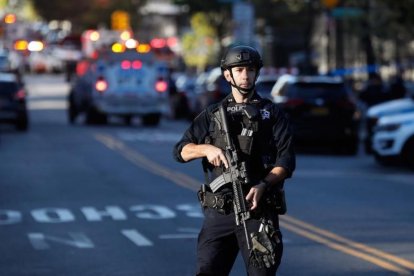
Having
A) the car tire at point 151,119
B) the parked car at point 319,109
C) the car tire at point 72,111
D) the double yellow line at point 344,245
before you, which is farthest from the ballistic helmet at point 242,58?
the car tire at point 72,111

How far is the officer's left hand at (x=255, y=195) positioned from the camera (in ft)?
24.8

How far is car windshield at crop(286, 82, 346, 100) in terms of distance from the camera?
29.6m

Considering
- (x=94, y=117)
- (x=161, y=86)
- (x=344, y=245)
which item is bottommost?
(x=94, y=117)

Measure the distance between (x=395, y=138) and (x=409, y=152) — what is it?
365 millimetres

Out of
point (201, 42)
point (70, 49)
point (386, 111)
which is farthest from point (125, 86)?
point (70, 49)

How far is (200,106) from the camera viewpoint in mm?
42156

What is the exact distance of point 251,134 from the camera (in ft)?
25.4

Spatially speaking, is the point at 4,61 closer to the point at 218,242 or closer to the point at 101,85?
the point at 101,85

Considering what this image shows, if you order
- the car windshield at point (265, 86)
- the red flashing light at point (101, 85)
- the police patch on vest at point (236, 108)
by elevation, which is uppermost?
the police patch on vest at point (236, 108)

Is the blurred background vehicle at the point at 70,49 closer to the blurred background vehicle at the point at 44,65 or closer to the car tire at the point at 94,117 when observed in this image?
the blurred background vehicle at the point at 44,65

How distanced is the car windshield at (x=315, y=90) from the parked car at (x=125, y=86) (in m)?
12.5

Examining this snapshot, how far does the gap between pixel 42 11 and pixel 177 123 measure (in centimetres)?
6804

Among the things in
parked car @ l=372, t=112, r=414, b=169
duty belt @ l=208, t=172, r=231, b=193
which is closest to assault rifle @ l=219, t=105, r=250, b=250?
duty belt @ l=208, t=172, r=231, b=193

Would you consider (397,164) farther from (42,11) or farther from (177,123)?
(42,11)
